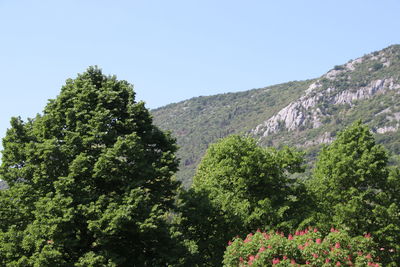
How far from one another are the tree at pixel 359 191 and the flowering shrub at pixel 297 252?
16.3ft

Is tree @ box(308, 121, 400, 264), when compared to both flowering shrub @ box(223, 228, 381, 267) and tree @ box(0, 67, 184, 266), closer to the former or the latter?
flowering shrub @ box(223, 228, 381, 267)

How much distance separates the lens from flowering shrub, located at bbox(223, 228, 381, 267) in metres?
19.7

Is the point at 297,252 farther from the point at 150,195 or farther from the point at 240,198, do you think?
the point at 150,195

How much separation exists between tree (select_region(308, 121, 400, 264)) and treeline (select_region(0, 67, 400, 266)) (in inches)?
2.6

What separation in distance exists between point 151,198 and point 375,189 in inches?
567

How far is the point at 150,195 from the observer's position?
22.9 m

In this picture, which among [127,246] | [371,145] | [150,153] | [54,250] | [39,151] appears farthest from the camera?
[371,145]

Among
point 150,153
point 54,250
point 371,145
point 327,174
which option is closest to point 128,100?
point 150,153

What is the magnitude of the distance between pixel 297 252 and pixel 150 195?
25.8 ft

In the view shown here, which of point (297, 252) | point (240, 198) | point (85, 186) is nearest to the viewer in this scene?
point (297, 252)

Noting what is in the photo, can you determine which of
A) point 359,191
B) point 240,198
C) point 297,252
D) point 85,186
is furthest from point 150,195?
point 359,191

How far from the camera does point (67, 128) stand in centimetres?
2297

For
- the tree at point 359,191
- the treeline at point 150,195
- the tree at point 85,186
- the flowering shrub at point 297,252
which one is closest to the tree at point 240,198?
the treeline at point 150,195

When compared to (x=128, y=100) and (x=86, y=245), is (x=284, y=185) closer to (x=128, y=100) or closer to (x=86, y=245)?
(x=128, y=100)
